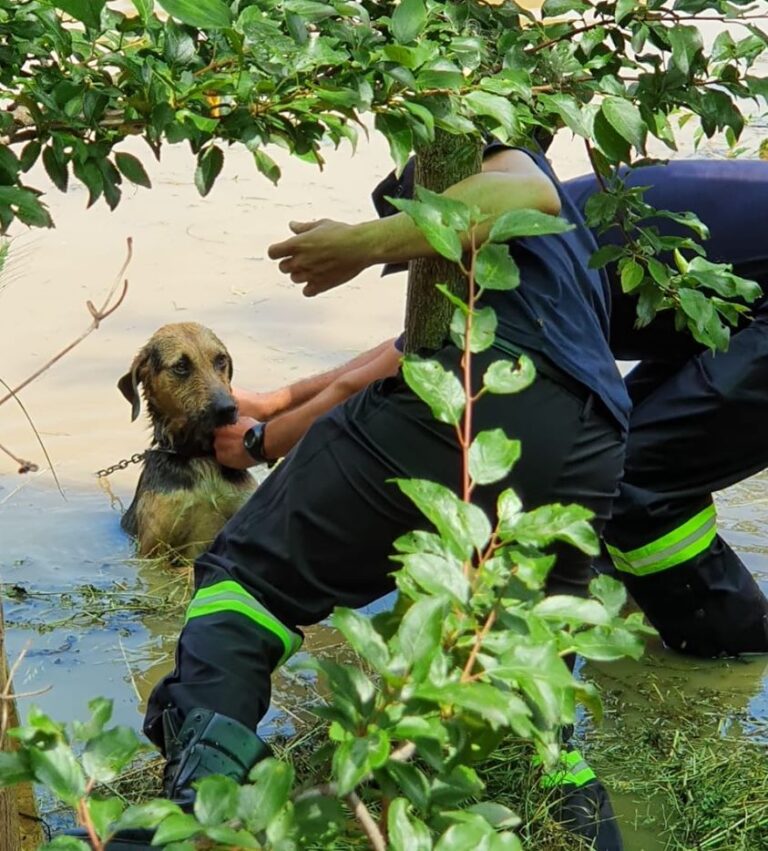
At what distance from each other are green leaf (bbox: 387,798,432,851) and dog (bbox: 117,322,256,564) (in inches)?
184

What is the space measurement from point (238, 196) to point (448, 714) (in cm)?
1012

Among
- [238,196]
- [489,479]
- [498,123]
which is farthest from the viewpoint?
[238,196]

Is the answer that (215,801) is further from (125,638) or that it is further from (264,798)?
(125,638)

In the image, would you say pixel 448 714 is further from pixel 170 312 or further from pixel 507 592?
pixel 170 312

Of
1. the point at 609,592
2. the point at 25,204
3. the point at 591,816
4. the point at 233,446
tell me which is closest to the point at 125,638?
the point at 233,446

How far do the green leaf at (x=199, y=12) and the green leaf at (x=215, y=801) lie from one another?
0.92 meters

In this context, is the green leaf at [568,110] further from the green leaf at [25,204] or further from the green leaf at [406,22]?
the green leaf at [25,204]

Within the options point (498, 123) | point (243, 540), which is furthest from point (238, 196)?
point (498, 123)

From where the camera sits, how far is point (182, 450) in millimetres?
6566

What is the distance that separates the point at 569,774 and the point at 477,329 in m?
2.27

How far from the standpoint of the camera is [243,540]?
12.6ft

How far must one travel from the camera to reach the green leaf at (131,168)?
8.68 ft

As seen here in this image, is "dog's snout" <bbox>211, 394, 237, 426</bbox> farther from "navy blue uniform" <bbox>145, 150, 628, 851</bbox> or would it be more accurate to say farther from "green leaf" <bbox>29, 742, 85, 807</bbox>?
"green leaf" <bbox>29, 742, 85, 807</bbox>

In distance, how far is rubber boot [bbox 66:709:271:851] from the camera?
11.1 feet
